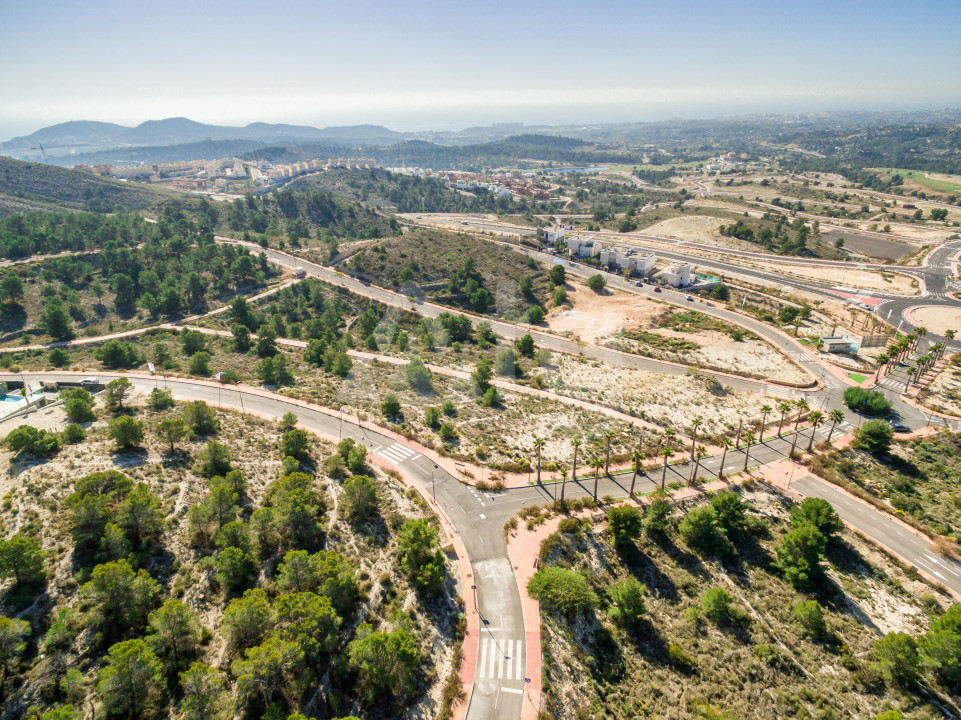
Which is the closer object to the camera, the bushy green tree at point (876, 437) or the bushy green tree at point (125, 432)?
the bushy green tree at point (125, 432)

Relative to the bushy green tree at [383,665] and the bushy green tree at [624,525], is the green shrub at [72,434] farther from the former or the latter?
the bushy green tree at [624,525]

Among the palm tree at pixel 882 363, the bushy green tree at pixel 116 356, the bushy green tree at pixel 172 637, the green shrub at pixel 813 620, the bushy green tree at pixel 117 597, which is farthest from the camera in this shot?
the bushy green tree at pixel 116 356

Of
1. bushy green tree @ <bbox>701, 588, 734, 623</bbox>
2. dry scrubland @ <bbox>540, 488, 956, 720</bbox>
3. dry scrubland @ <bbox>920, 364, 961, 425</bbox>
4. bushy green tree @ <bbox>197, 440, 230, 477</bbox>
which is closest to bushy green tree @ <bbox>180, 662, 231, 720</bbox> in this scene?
dry scrubland @ <bbox>540, 488, 956, 720</bbox>

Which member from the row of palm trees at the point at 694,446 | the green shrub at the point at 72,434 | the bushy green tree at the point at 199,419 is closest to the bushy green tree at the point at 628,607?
the row of palm trees at the point at 694,446

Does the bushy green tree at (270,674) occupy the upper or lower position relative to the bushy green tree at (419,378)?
upper

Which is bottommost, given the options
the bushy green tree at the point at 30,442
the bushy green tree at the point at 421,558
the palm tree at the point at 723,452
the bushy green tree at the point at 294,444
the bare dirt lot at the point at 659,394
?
the bare dirt lot at the point at 659,394

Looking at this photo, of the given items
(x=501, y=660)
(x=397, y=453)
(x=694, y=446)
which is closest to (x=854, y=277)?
(x=694, y=446)
